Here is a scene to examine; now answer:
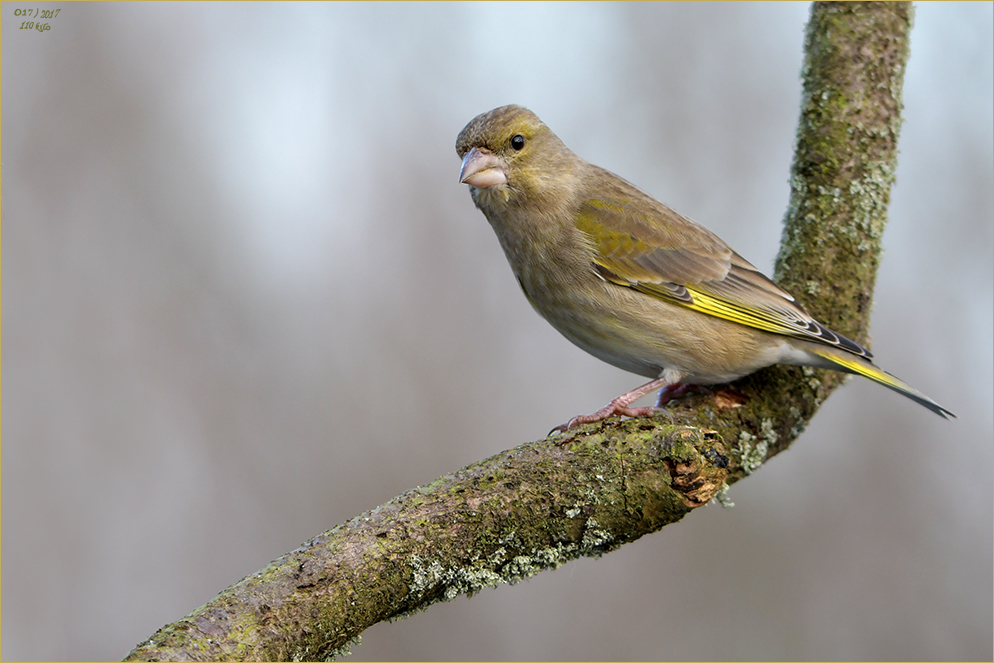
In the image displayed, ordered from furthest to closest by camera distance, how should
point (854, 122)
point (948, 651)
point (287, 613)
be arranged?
point (948, 651) → point (854, 122) → point (287, 613)

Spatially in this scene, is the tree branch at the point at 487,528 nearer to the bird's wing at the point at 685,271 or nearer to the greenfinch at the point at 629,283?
the greenfinch at the point at 629,283

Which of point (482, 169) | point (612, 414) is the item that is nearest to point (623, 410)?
point (612, 414)

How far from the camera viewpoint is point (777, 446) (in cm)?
389

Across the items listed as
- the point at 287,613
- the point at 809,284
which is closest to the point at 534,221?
the point at 809,284

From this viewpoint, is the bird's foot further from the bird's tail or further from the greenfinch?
the bird's tail

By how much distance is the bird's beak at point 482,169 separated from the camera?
4.14 m

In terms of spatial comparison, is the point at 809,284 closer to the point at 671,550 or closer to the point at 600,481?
the point at 600,481

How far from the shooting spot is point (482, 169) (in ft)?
13.8

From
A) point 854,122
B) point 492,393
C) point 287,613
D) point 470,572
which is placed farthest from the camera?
point 492,393

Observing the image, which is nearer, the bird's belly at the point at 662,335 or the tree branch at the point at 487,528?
the tree branch at the point at 487,528

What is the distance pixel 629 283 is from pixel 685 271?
37 centimetres

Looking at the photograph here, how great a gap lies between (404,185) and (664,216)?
12.9 feet

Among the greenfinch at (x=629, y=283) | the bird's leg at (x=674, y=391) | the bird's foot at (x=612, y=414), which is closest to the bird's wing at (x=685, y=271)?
the greenfinch at (x=629, y=283)

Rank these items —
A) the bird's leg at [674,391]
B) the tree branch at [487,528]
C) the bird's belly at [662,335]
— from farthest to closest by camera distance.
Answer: the bird's leg at [674,391], the bird's belly at [662,335], the tree branch at [487,528]
